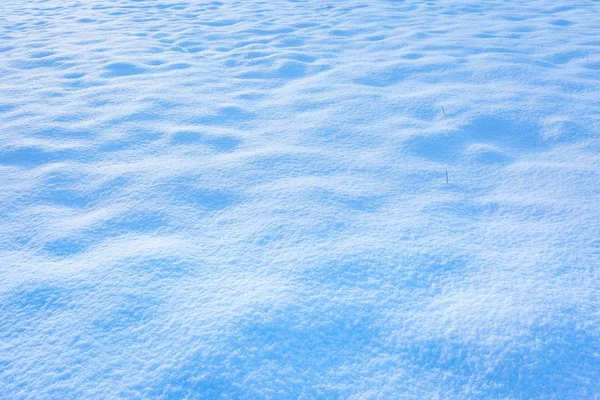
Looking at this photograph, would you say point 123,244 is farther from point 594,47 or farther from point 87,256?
point 594,47

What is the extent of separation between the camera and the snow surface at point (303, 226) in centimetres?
110

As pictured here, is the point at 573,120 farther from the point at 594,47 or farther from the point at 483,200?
the point at 594,47

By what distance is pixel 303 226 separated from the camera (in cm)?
159

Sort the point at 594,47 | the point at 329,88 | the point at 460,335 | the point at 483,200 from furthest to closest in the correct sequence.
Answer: the point at 594,47
the point at 329,88
the point at 483,200
the point at 460,335

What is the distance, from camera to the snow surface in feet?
3.61

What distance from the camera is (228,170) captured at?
199 centimetres

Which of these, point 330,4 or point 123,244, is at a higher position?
point 330,4

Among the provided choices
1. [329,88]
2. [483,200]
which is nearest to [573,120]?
[483,200]

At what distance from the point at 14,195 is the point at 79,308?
0.88 metres

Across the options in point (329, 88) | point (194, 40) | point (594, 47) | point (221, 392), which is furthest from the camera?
point (194, 40)

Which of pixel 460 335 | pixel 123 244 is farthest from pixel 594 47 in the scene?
pixel 123 244

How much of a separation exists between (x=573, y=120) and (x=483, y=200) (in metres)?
1.02

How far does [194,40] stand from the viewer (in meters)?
4.01

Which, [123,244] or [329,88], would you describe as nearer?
[123,244]
